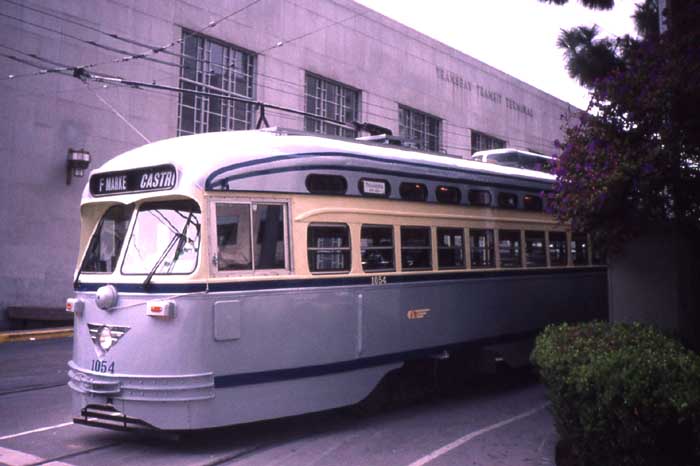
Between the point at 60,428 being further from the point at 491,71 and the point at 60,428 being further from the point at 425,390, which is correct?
the point at 491,71

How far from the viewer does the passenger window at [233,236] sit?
7.48m

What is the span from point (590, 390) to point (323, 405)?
3.09 m

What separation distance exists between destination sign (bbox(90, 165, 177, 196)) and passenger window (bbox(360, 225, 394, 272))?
7.69ft

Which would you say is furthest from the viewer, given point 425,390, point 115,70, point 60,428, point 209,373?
point 115,70

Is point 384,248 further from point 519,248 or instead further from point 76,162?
point 76,162

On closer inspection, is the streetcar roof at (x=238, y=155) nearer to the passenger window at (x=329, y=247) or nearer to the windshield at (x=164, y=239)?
the windshield at (x=164, y=239)

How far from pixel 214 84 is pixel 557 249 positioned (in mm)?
13876

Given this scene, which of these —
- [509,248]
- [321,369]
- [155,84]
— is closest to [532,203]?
[509,248]

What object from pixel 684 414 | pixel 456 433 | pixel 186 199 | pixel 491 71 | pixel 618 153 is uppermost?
pixel 491 71

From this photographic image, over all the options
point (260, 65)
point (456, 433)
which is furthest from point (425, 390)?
point (260, 65)

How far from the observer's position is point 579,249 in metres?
12.5

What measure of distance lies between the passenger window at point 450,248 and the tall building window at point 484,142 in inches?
946

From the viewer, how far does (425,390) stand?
9844 mm

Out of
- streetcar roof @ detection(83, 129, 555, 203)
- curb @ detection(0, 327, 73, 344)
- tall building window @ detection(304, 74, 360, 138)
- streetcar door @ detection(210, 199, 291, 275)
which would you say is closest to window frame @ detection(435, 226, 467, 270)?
streetcar roof @ detection(83, 129, 555, 203)
